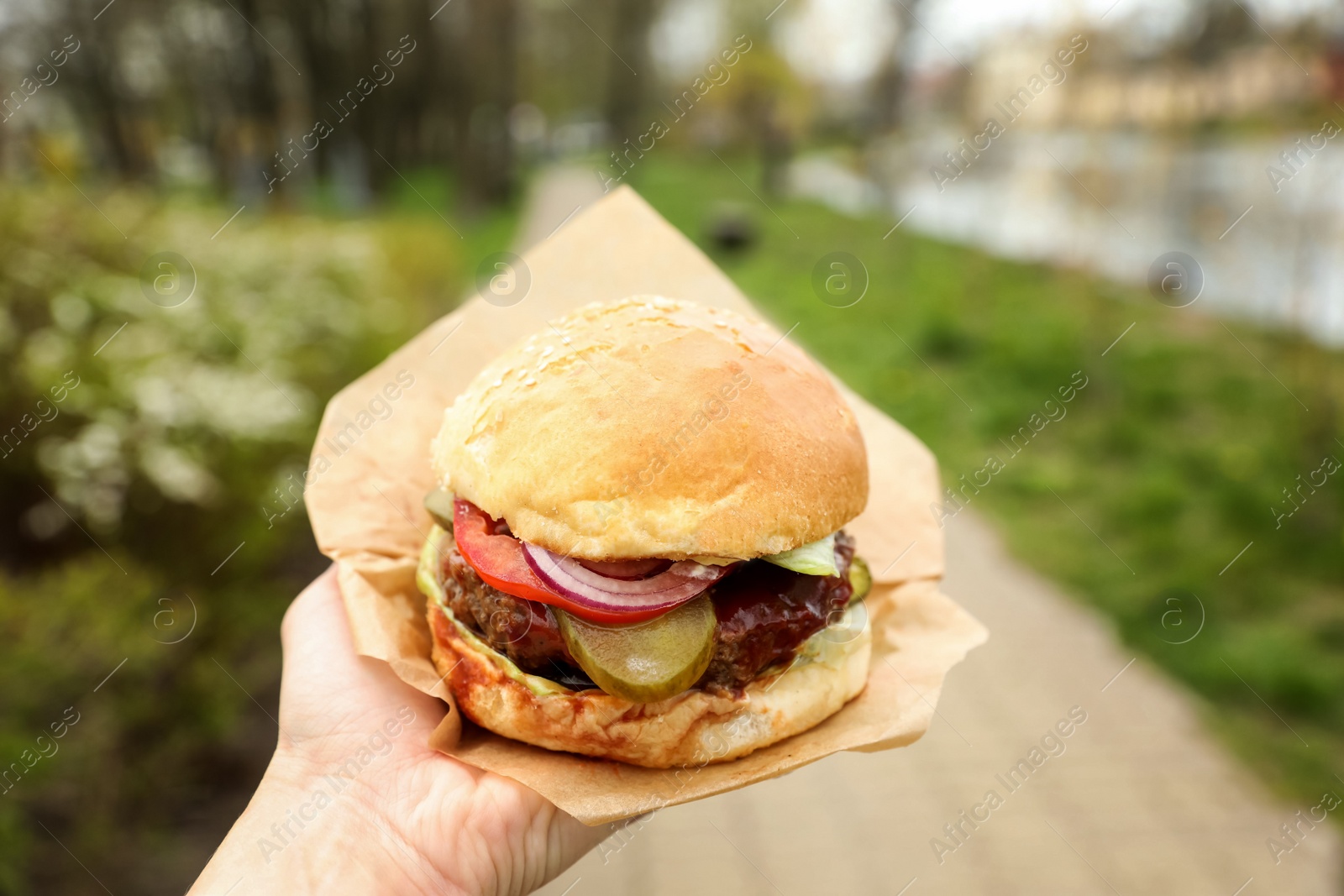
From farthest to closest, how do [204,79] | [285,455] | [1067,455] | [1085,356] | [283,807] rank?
[204,79], [1085,356], [1067,455], [285,455], [283,807]

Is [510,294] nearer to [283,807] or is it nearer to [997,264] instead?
[283,807]

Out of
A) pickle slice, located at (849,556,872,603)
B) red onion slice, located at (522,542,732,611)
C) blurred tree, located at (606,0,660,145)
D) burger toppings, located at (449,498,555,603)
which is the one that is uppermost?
burger toppings, located at (449,498,555,603)

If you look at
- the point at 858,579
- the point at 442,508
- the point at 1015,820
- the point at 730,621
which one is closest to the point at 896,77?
the point at 1015,820

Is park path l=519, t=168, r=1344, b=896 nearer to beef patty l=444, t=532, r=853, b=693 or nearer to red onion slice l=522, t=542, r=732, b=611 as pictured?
beef patty l=444, t=532, r=853, b=693

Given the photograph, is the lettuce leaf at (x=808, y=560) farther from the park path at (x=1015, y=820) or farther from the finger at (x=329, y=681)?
the park path at (x=1015, y=820)

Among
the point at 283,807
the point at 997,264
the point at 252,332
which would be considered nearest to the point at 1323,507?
the point at 283,807

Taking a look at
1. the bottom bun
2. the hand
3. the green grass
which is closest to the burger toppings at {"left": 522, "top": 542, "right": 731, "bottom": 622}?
the bottom bun

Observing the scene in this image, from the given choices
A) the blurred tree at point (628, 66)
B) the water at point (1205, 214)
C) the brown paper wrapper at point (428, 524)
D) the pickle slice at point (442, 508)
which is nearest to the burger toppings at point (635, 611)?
the pickle slice at point (442, 508)
